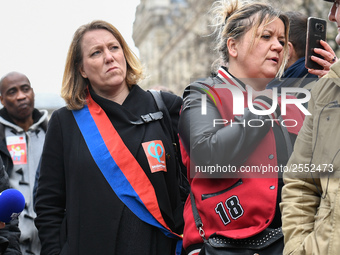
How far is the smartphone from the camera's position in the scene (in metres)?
3.92

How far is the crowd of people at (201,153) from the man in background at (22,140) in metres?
1.22

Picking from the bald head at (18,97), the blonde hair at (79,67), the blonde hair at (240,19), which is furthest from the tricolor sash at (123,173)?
the bald head at (18,97)

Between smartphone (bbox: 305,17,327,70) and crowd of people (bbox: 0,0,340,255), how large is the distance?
4cm

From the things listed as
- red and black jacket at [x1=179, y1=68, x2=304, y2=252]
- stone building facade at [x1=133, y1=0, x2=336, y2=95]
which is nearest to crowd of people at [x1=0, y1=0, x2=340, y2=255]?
red and black jacket at [x1=179, y1=68, x2=304, y2=252]

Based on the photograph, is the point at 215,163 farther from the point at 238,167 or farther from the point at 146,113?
the point at 146,113

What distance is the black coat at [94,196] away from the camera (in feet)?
12.8

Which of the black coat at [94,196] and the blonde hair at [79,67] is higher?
the blonde hair at [79,67]

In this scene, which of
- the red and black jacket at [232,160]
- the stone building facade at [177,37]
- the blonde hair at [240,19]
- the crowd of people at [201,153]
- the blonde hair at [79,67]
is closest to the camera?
the crowd of people at [201,153]

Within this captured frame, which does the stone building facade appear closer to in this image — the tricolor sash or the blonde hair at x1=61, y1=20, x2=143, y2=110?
the blonde hair at x1=61, y1=20, x2=143, y2=110

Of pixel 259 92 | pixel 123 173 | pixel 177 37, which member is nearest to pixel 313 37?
pixel 259 92

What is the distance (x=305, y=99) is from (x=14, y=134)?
3218mm

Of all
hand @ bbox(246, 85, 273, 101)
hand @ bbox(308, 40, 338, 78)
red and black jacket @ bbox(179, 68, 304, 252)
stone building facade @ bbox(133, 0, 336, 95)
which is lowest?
stone building facade @ bbox(133, 0, 336, 95)

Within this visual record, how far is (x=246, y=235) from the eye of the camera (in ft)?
10.5

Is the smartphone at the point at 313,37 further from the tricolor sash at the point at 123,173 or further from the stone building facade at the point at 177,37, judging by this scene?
the stone building facade at the point at 177,37
